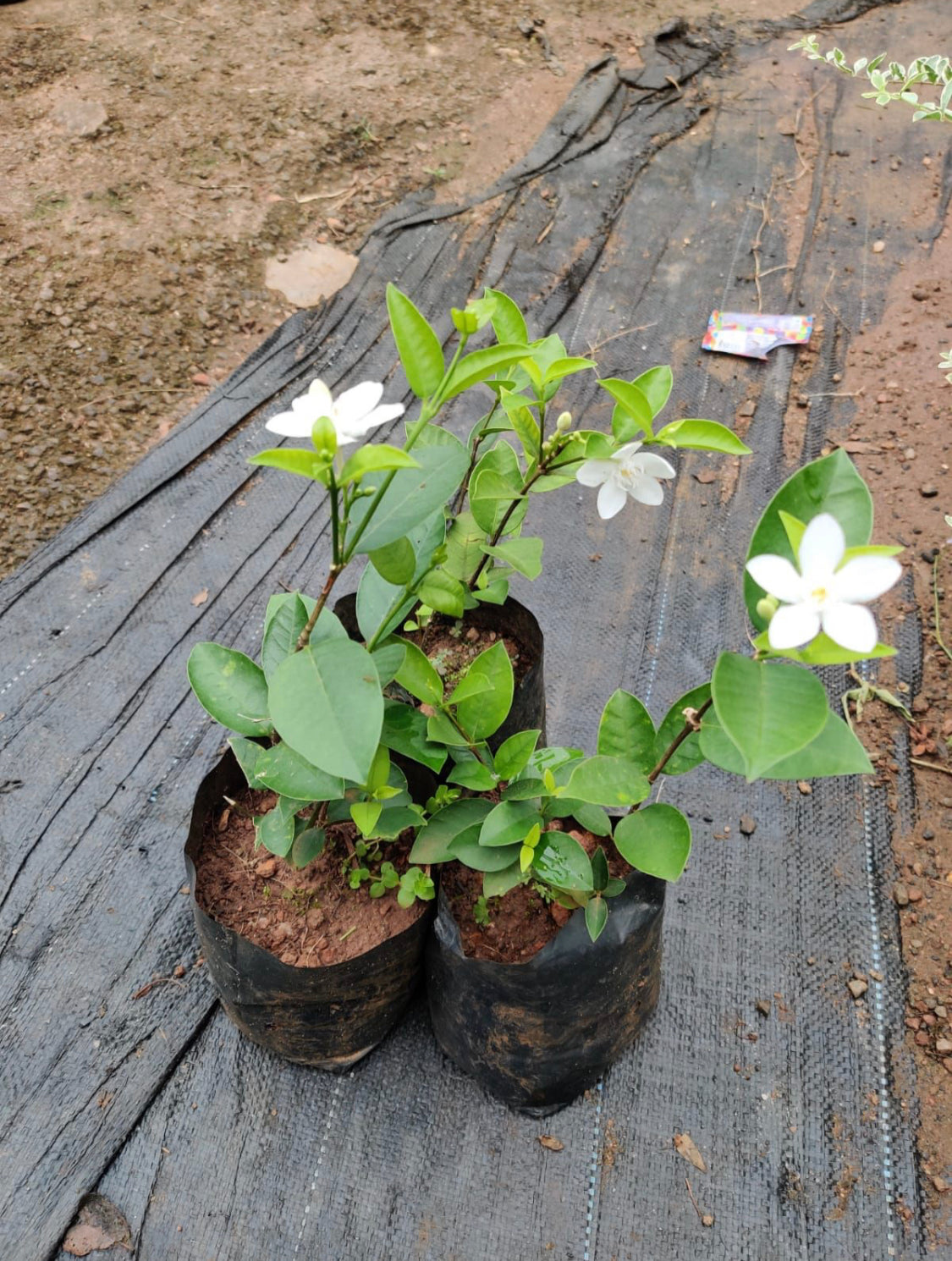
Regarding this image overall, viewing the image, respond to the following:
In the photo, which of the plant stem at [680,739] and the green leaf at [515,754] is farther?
the green leaf at [515,754]

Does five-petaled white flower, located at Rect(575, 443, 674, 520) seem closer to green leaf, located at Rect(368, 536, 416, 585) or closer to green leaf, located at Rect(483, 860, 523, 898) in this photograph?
green leaf, located at Rect(368, 536, 416, 585)

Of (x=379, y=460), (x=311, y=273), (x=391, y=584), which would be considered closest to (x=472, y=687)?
(x=391, y=584)

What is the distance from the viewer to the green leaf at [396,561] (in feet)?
2.72

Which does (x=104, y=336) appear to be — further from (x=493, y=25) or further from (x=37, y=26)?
(x=493, y=25)

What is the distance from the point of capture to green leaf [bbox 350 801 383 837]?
91 centimetres

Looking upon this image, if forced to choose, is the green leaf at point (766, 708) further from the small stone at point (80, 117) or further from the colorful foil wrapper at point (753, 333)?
the small stone at point (80, 117)

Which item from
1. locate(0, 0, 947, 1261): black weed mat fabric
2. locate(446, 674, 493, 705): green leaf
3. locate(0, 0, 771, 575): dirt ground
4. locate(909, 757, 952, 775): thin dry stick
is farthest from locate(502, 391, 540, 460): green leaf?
locate(0, 0, 771, 575): dirt ground

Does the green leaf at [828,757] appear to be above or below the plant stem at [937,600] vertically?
above

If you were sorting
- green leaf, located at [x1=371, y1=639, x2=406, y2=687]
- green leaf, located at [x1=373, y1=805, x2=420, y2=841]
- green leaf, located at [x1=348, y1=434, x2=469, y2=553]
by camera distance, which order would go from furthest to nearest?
1. green leaf, located at [x1=373, y1=805, x2=420, y2=841]
2. green leaf, located at [x1=371, y1=639, x2=406, y2=687]
3. green leaf, located at [x1=348, y1=434, x2=469, y2=553]

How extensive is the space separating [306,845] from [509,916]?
0.94 ft

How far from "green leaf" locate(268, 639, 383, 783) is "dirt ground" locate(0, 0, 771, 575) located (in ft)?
4.50

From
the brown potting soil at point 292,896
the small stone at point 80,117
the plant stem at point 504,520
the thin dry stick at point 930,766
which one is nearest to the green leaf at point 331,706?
the plant stem at point 504,520

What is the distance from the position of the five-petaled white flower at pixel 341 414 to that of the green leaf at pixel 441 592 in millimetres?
273

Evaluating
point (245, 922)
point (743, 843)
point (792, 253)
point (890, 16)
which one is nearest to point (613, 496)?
point (245, 922)
